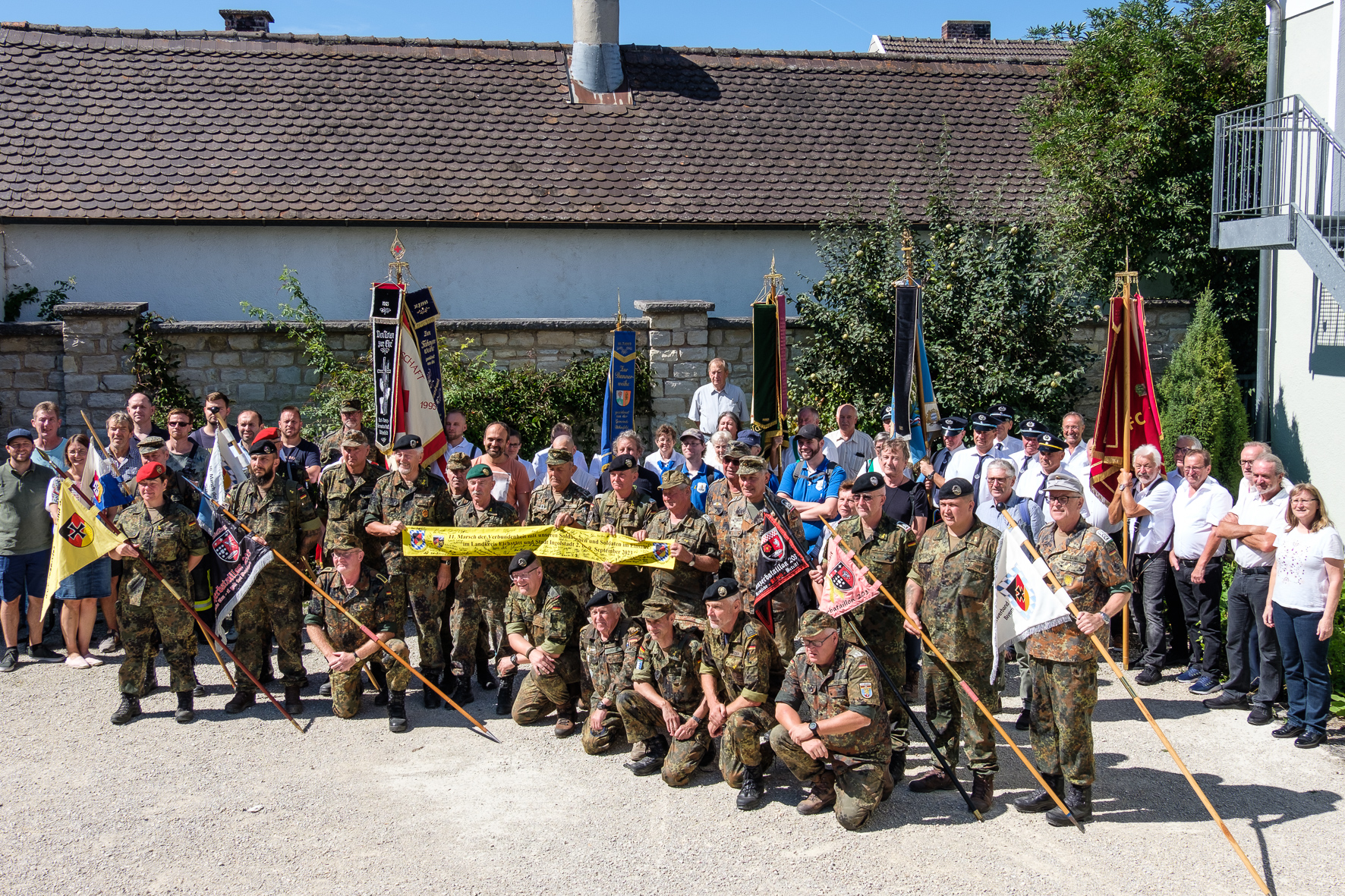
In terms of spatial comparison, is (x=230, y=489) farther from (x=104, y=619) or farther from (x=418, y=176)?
(x=418, y=176)

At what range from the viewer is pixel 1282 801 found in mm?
6047

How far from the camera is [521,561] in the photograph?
288 inches

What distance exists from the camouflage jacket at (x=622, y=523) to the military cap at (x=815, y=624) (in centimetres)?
174

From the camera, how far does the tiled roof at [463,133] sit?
14.4 meters

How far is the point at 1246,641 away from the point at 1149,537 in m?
1.04

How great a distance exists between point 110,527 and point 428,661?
8.32 feet

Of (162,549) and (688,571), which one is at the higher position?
(162,549)

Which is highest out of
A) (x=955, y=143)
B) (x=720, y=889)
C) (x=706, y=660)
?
(x=955, y=143)

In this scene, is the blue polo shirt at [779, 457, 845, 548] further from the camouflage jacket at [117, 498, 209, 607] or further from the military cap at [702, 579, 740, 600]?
the camouflage jacket at [117, 498, 209, 607]

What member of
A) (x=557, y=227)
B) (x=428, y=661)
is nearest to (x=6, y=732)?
(x=428, y=661)

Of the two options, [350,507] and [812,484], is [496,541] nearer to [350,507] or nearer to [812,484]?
[350,507]

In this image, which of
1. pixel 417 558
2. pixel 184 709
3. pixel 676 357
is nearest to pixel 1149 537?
pixel 417 558

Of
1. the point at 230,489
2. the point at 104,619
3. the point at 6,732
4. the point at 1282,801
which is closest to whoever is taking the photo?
the point at 1282,801

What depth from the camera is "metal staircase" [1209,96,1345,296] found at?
1000cm
